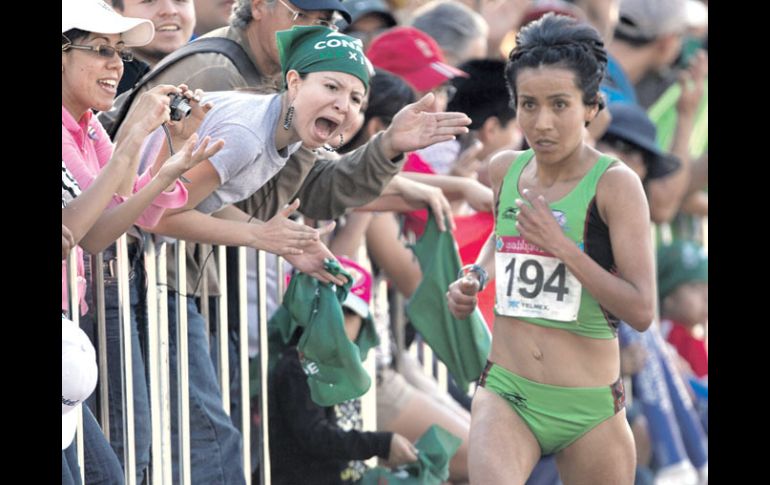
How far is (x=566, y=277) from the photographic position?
18.5 ft

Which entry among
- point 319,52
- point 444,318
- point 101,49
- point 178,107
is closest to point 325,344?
point 444,318

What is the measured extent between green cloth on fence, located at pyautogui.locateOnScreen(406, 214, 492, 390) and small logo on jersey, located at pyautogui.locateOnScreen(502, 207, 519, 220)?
2.93 ft

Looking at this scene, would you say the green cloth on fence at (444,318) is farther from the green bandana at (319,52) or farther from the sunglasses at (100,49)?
the sunglasses at (100,49)

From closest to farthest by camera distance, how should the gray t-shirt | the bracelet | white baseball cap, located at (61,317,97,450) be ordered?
white baseball cap, located at (61,317,97,450) < the gray t-shirt < the bracelet

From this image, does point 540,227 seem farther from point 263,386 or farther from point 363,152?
point 263,386

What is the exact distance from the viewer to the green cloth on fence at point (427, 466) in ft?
21.8

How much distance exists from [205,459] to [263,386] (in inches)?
29.2

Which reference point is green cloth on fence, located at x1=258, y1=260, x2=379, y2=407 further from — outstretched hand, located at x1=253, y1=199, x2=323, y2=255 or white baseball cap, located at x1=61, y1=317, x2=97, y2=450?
white baseball cap, located at x1=61, y1=317, x2=97, y2=450

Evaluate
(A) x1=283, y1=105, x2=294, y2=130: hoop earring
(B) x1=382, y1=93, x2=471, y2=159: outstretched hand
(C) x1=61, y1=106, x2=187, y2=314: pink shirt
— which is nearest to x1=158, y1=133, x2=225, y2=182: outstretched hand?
(C) x1=61, y1=106, x2=187, y2=314: pink shirt

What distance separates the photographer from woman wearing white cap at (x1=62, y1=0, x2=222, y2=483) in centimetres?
481

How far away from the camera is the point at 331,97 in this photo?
5570 millimetres

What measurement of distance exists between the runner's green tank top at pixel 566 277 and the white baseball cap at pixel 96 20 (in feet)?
5.14

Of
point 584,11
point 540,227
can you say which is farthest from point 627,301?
point 584,11

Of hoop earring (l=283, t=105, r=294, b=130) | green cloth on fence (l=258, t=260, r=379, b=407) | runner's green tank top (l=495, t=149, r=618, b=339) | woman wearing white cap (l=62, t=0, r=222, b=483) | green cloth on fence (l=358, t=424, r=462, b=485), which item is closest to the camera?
woman wearing white cap (l=62, t=0, r=222, b=483)
